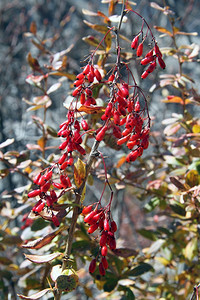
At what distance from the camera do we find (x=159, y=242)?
6.16 feet

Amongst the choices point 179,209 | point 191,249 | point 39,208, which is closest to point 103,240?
point 39,208

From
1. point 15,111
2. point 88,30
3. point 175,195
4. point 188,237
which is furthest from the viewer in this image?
point 88,30

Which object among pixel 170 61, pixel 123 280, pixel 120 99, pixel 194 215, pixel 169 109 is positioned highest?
pixel 120 99

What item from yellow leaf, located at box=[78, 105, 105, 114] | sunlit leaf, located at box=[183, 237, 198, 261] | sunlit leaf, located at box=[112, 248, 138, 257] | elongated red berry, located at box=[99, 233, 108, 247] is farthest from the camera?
A: sunlit leaf, located at box=[183, 237, 198, 261]


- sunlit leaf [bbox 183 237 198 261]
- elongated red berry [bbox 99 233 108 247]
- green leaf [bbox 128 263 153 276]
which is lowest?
sunlit leaf [bbox 183 237 198 261]

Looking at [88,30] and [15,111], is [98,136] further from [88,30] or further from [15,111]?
[88,30]

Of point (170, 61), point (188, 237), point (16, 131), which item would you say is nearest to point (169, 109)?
point (170, 61)

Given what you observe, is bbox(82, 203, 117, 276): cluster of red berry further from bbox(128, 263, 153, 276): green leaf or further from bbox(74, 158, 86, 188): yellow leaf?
bbox(128, 263, 153, 276): green leaf

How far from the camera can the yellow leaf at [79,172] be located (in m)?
1.23

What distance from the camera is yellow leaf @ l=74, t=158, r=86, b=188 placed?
1226 millimetres

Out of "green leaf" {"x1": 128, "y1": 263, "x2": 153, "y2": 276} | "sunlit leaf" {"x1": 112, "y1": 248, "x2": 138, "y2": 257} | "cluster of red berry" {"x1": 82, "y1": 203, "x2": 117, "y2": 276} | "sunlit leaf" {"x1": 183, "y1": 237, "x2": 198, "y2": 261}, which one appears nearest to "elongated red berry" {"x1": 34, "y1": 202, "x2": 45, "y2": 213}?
"cluster of red berry" {"x1": 82, "y1": 203, "x2": 117, "y2": 276}

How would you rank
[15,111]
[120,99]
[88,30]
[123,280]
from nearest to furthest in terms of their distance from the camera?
[120,99] → [123,280] → [15,111] → [88,30]

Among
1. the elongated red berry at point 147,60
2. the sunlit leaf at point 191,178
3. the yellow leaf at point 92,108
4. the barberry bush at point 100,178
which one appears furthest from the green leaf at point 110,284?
the elongated red berry at point 147,60

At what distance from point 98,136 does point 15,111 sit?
3.39 m
